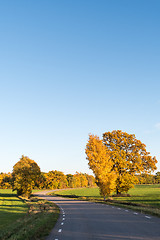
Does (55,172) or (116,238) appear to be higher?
(55,172)

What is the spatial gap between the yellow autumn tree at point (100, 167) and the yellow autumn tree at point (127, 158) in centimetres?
793

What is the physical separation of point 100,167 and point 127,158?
11.8 metres

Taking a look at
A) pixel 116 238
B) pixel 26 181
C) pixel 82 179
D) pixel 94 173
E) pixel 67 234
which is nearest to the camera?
pixel 116 238

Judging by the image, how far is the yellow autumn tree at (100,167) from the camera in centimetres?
3500

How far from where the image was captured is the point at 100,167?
35.2 meters

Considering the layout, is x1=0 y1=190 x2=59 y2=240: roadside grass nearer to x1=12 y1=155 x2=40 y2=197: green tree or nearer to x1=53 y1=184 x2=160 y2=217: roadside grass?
x1=53 y1=184 x2=160 y2=217: roadside grass

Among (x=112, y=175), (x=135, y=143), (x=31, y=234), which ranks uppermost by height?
(x=135, y=143)

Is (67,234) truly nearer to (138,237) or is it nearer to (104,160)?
(138,237)

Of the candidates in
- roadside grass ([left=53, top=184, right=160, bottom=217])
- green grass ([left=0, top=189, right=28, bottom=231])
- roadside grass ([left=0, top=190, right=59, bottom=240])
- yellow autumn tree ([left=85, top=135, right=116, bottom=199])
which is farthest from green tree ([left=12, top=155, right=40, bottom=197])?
roadside grass ([left=0, top=190, right=59, bottom=240])

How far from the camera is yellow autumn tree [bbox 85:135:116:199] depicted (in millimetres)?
35000

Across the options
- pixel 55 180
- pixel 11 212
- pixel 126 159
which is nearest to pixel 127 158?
pixel 126 159

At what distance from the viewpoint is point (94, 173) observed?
1399 inches

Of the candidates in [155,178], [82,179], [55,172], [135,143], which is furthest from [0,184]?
[135,143]

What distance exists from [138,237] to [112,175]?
25.6m
